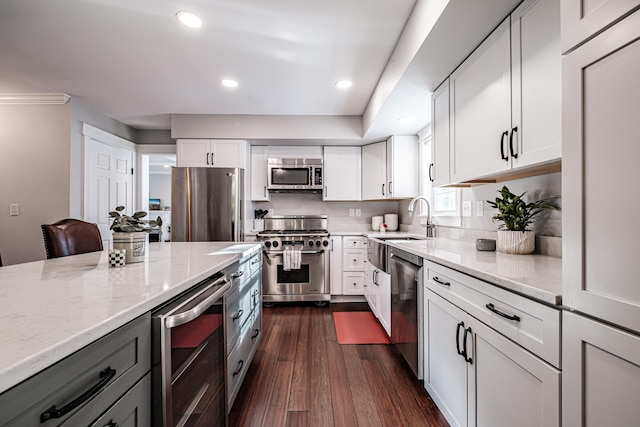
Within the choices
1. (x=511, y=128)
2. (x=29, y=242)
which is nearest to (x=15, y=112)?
(x=29, y=242)

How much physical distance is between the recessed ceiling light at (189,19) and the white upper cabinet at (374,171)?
2.51 m

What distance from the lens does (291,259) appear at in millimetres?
3434

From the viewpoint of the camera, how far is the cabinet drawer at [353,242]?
366cm

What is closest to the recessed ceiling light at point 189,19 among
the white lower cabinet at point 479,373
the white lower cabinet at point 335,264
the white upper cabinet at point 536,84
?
the white upper cabinet at point 536,84

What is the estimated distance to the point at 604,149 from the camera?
0.65m

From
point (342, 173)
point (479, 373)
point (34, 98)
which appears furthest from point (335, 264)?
point (34, 98)

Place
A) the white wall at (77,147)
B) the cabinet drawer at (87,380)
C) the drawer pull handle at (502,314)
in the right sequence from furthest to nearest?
the white wall at (77,147), the drawer pull handle at (502,314), the cabinet drawer at (87,380)

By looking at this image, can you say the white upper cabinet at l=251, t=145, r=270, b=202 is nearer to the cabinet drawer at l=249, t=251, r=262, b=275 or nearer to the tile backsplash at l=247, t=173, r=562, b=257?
the tile backsplash at l=247, t=173, r=562, b=257

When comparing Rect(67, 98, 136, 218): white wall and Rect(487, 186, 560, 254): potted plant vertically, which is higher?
Rect(67, 98, 136, 218): white wall

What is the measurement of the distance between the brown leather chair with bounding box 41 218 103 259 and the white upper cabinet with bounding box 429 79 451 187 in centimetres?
262

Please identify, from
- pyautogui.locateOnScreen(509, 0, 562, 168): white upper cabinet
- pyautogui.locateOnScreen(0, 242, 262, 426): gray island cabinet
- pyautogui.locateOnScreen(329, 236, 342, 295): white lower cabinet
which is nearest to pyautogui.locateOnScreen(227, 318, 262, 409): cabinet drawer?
pyautogui.locateOnScreen(0, 242, 262, 426): gray island cabinet

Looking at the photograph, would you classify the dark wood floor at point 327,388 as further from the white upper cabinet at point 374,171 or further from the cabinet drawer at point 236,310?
the white upper cabinet at point 374,171

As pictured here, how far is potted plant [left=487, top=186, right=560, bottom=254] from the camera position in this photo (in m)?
1.50

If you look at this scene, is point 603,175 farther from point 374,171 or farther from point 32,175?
point 32,175
